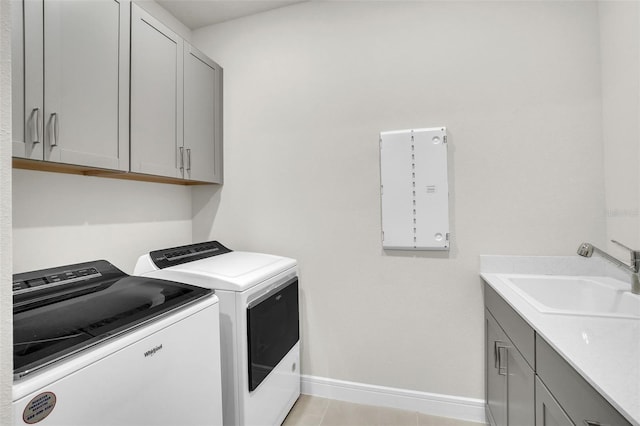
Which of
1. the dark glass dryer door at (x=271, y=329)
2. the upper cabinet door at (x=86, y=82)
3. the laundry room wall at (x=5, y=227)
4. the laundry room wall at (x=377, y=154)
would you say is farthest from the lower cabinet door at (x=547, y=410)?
the upper cabinet door at (x=86, y=82)

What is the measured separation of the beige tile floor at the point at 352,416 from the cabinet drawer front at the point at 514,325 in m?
0.80

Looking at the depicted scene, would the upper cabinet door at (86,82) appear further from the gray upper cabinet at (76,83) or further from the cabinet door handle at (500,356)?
the cabinet door handle at (500,356)

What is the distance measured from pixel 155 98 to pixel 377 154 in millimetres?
1368

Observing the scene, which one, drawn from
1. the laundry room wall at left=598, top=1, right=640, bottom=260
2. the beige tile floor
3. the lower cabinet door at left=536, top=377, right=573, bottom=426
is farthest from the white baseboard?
the laundry room wall at left=598, top=1, right=640, bottom=260

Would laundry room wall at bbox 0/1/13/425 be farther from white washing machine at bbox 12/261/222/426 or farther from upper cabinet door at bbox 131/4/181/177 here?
upper cabinet door at bbox 131/4/181/177

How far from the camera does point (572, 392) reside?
85cm

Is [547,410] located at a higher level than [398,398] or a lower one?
higher

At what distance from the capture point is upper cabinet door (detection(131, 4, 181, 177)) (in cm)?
165

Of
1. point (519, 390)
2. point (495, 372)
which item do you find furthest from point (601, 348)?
point (495, 372)

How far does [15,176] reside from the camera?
1.41 metres

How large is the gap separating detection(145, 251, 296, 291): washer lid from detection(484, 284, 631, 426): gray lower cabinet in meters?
1.19

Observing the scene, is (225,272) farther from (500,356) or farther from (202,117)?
(500,356)

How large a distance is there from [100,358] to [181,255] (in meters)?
1.04

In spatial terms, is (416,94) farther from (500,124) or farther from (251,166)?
(251,166)
